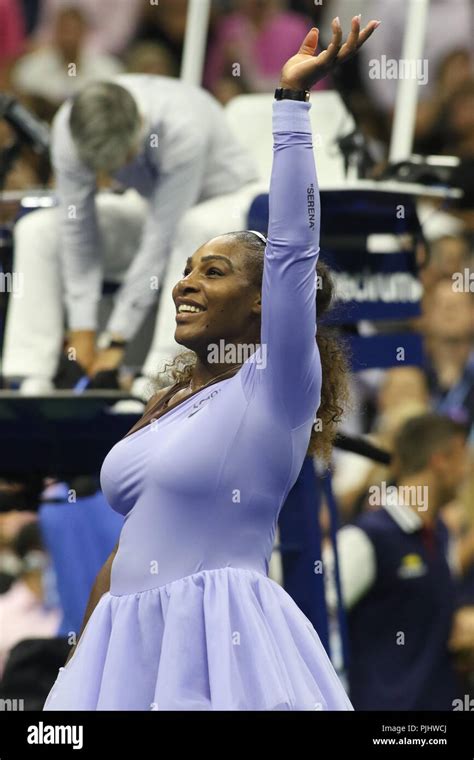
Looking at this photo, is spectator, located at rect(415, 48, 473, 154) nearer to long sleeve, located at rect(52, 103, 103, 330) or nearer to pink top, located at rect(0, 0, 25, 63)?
pink top, located at rect(0, 0, 25, 63)

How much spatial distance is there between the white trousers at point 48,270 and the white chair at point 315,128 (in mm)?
393

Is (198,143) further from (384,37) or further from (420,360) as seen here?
(384,37)

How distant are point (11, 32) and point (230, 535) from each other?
6891 millimetres

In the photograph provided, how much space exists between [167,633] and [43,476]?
2.90 m

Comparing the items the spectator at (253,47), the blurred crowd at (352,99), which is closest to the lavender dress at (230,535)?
the blurred crowd at (352,99)

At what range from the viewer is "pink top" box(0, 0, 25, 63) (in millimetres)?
9648

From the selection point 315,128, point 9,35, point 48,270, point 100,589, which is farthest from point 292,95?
point 9,35

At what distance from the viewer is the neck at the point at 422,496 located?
22.2 feet

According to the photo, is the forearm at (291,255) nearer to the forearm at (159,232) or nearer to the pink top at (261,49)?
the forearm at (159,232)

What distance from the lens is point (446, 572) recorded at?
6816 mm

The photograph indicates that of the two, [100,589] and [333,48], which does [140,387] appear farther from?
[333,48]

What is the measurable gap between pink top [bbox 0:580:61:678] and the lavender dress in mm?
4214
